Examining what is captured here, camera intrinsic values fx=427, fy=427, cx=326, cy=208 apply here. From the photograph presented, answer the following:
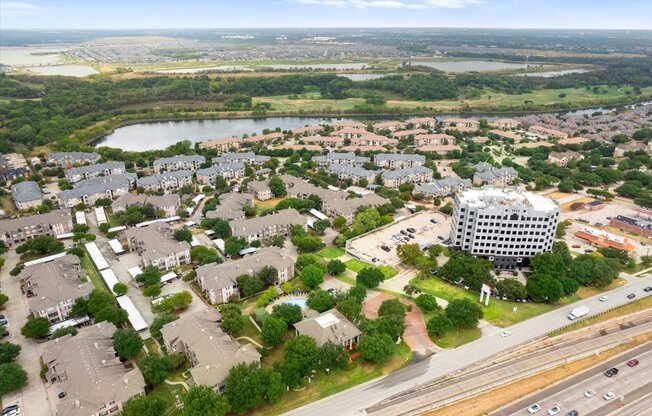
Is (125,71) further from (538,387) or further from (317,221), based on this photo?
(538,387)

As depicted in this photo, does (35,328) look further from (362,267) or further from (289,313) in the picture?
(362,267)

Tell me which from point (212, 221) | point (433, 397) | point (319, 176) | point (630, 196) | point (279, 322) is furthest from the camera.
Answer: point (319, 176)

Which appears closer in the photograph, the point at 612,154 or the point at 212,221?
Answer: the point at 212,221

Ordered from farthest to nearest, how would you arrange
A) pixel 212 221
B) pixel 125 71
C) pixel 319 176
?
pixel 125 71 < pixel 319 176 < pixel 212 221

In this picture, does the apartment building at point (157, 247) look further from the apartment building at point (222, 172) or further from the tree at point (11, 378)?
the apartment building at point (222, 172)

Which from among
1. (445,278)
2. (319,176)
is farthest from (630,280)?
(319,176)
